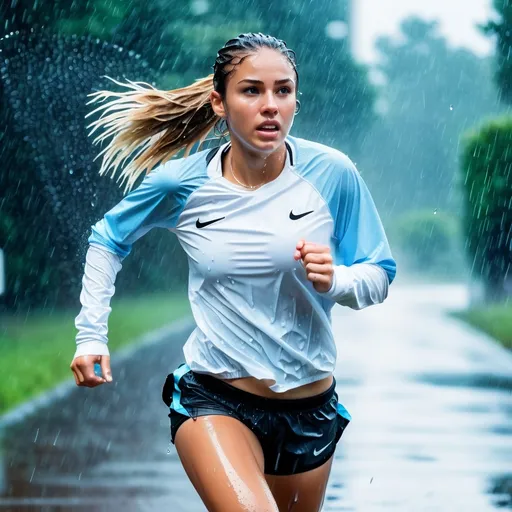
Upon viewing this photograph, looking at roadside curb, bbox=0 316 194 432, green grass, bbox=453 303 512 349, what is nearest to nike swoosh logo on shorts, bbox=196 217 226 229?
roadside curb, bbox=0 316 194 432

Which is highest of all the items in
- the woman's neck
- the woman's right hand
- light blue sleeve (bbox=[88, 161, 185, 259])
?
the woman's neck

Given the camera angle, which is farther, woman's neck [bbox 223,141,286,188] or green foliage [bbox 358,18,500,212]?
green foliage [bbox 358,18,500,212]

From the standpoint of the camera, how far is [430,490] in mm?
8031

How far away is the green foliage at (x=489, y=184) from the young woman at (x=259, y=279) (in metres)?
18.7

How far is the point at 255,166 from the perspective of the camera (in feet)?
13.9

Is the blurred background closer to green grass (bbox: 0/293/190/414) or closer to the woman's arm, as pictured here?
green grass (bbox: 0/293/190/414)

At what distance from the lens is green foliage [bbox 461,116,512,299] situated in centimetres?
2303

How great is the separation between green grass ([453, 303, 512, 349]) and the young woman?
47.4ft

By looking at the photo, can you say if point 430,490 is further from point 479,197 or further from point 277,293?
point 479,197

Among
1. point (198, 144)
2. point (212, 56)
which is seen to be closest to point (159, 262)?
point (212, 56)

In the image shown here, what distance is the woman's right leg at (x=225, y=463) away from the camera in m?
3.83

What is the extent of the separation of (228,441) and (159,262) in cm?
2639

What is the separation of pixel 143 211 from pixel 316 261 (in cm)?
76

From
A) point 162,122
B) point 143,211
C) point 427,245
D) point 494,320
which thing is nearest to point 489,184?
point 494,320
